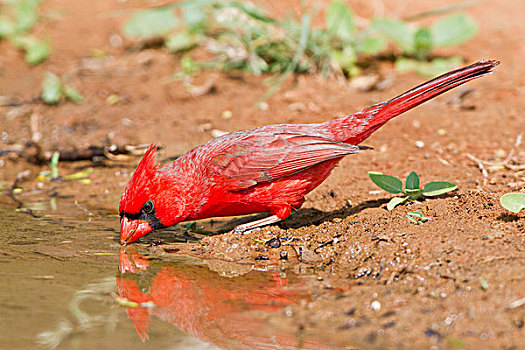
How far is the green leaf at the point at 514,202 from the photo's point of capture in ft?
11.9

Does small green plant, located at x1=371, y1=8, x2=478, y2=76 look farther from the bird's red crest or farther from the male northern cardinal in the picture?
the bird's red crest

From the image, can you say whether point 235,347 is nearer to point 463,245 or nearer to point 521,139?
point 463,245

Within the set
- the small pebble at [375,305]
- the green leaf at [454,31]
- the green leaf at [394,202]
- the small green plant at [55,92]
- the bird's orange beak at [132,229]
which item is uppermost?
the green leaf at [454,31]

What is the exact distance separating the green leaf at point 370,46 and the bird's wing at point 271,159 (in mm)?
3149

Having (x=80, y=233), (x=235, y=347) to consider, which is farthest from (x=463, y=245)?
(x=80, y=233)

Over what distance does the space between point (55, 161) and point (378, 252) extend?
3617mm

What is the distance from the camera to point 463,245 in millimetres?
3514

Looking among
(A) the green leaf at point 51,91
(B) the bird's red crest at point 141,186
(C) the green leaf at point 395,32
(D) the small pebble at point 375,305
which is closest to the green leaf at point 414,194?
(D) the small pebble at point 375,305

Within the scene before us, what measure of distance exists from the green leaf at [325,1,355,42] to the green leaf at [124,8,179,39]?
2.22m

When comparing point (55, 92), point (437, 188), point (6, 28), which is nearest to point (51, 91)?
point (55, 92)

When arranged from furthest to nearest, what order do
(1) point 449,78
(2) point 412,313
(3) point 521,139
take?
(3) point 521,139 < (1) point 449,78 < (2) point 412,313

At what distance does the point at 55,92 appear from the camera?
7.05 metres

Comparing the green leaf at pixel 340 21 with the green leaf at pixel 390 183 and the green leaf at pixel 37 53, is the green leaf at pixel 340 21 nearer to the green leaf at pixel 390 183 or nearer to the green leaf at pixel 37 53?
the green leaf at pixel 390 183

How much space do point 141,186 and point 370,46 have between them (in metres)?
3.92
